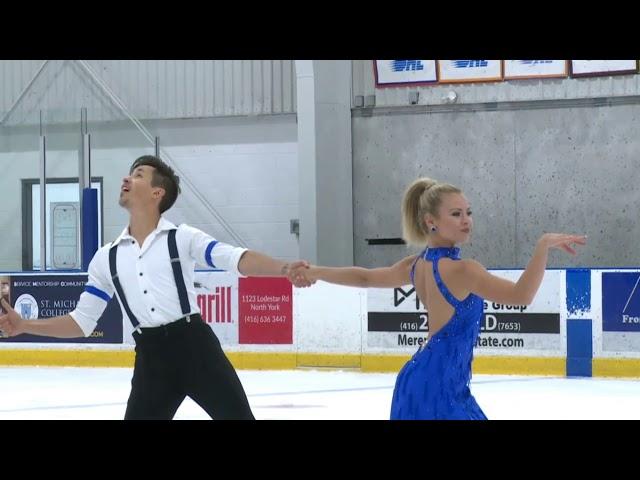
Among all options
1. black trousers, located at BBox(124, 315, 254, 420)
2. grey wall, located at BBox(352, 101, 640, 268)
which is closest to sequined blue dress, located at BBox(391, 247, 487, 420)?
black trousers, located at BBox(124, 315, 254, 420)

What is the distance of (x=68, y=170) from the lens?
1755 centimetres

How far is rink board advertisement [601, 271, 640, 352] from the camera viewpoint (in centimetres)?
1140

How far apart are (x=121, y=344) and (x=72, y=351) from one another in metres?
0.62

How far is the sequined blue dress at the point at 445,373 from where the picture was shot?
3.88 m

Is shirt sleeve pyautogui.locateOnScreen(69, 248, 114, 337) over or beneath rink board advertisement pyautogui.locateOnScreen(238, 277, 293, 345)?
over

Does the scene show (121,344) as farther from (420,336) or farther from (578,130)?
(578,130)

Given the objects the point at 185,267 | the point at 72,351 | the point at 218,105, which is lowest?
the point at 72,351

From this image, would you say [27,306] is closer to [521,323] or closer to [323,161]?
[323,161]

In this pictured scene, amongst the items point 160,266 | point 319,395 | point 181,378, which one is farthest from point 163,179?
point 319,395

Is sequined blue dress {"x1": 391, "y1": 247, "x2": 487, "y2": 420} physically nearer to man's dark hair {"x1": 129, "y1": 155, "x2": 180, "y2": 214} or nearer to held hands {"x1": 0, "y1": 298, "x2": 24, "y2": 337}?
man's dark hair {"x1": 129, "y1": 155, "x2": 180, "y2": 214}

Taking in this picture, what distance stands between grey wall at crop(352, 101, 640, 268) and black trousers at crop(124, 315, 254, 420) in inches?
477

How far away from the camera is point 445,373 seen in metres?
3.89

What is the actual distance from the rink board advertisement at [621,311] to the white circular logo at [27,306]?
6.63 meters
